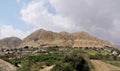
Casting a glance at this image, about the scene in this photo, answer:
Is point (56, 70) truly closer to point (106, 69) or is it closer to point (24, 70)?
point (24, 70)

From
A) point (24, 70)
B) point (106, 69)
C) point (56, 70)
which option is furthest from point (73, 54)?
point (106, 69)

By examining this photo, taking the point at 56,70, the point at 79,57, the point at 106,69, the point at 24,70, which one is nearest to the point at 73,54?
the point at 79,57

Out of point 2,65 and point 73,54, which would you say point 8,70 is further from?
point 73,54

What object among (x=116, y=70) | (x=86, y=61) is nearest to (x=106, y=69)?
(x=116, y=70)

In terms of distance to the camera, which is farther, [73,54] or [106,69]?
[106,69]

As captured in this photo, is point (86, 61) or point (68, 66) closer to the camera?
point (68, 66)

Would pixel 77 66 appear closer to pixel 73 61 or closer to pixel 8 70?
pixel 73 61

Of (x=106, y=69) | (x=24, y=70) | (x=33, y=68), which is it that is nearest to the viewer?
(x=24, y=70)

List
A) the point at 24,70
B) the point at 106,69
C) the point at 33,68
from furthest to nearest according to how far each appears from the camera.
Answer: the point at 106,69
the point at 33,68
the point at 24,70
